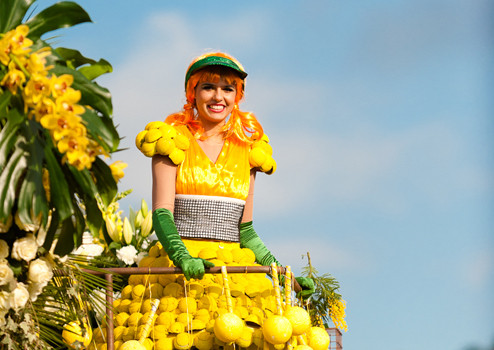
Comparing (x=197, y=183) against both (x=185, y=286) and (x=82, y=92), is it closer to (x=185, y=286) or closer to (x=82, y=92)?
(x=185, y=286)

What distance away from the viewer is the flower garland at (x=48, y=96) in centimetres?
463

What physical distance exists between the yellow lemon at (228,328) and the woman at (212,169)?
588 millimetres

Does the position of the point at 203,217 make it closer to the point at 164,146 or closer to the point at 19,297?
the point at 164,146

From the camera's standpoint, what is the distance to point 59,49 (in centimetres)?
516

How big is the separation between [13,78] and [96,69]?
2.04 feet

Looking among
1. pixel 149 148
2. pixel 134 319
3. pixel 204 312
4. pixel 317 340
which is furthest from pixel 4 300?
pixel 317 340

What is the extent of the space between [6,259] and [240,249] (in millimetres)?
2023

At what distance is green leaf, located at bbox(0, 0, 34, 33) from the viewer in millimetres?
4965

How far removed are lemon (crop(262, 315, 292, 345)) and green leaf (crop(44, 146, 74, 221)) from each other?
1.60m

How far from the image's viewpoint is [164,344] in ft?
19.6

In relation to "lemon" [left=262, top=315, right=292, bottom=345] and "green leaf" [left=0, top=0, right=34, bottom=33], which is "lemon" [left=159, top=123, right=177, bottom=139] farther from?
"green leaf" [left=0, top=0, right=34, bottom=33]

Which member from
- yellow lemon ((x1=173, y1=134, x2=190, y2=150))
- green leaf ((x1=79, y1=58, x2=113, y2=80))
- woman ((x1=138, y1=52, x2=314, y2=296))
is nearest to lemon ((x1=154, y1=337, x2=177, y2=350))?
woman ((x1=138, y1=52, x2=314, y2=296))

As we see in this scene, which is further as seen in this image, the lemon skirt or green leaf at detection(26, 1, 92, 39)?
the lemon skirt

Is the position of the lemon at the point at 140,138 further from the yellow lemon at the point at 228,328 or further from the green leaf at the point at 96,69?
the yellow lemon at the point at 228,328
